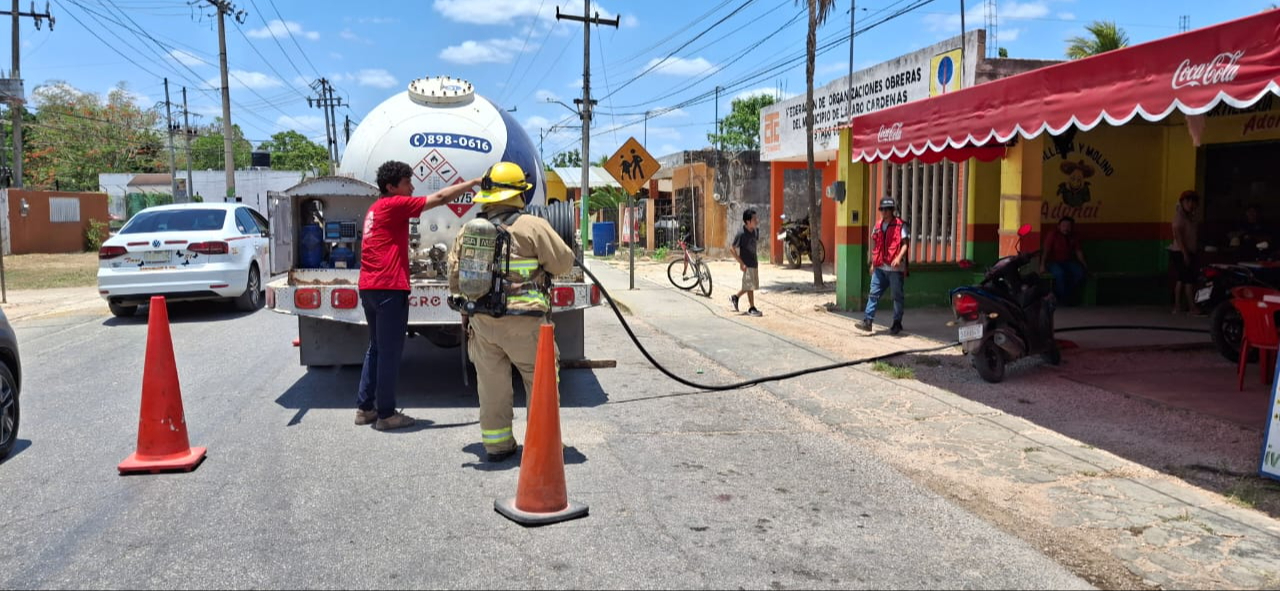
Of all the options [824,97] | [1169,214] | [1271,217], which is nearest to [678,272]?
[824,97]

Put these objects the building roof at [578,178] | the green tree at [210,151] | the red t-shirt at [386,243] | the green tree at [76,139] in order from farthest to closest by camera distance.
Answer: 1. the green tree at [210,151]
2. the green tree at [76,139]
3. the building roof at [578,178]
4. the red t-shirt at [386,243]

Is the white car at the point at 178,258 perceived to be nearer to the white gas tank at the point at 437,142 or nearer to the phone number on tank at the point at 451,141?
the white gas tank at the point at 437,142

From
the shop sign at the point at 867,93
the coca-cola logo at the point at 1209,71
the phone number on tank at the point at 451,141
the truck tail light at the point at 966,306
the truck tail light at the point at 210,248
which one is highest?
the shop sign at the point at 867,93

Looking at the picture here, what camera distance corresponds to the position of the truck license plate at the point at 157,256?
1210 cm

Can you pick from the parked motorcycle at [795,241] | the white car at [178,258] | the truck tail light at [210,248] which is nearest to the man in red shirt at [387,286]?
the white car at [178,258]

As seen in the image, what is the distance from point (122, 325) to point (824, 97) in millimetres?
13827

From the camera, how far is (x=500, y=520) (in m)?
4.58

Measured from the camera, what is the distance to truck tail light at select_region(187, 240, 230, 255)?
1228 centimetres

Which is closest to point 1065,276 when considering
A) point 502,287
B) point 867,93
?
point 867,93

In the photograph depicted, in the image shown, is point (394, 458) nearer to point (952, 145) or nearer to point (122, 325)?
point (952, 145)

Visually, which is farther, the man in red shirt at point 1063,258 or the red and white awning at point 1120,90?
the man in red shirt at point 1063,258

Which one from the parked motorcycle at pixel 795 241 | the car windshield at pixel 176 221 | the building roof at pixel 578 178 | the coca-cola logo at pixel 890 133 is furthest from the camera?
the building roof at pixel 578 178

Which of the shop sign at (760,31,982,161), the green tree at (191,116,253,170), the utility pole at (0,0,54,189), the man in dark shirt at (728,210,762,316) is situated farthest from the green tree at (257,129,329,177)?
the man in dark shirt at (728,210,762,316)

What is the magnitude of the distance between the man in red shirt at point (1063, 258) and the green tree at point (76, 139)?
61613 mm
